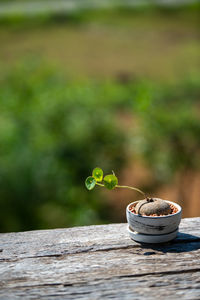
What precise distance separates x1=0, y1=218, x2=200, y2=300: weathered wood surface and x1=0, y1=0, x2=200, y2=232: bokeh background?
2.31 m

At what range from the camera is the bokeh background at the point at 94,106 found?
3.36 meters

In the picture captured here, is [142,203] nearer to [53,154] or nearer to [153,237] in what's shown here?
[153,237]

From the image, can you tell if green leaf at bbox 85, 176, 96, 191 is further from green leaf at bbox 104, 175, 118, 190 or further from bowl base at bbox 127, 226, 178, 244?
bowl base at bbox 127, 226, 178, 244

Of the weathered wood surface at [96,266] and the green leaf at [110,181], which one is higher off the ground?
the green leaf at [110,181]

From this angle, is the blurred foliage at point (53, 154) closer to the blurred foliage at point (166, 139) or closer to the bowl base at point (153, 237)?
the blurred foliage at point (166, 139)

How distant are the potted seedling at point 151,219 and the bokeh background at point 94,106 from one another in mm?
2352

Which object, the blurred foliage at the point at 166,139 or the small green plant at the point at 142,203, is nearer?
the small green plant at the point at 142,203

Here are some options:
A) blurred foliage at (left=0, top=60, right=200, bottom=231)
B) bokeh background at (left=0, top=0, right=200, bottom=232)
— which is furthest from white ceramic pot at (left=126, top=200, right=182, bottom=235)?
bokeh background at (left=0, top=0, right=200, bottom=232)

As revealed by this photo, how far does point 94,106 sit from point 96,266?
151 inches

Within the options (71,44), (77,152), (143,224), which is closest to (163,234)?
(143,224)

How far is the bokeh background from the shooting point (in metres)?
3.36

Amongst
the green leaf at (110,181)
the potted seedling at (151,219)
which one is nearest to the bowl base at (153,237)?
the potted seedling at (151,219)

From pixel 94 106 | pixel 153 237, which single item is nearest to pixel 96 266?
pixel 153 237

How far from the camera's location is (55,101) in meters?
4.52
